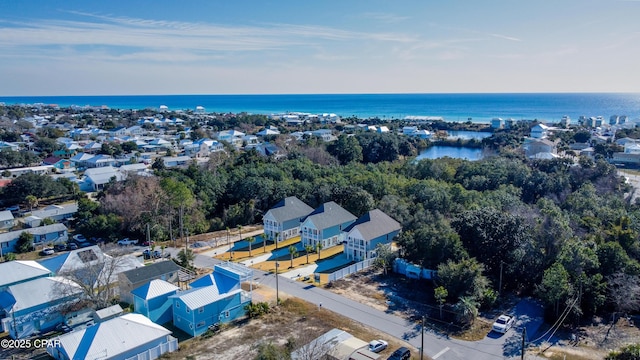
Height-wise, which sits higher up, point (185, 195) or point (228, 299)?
point (185, 195)

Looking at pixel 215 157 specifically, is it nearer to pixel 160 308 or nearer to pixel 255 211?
pixel 255 211

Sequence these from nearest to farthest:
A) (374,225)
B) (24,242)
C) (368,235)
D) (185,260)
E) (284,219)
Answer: (185,260), (368,235), (374,225), (24,242), (284,219)

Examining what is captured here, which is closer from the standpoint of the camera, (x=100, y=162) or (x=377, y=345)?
(x=377, y=345)

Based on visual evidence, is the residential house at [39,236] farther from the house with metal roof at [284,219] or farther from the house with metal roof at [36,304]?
the house with metal roof at [284,219]

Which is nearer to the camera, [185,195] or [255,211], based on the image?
[185,195]

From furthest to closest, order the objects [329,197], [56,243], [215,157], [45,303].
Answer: [215,157] → [329,197] → [56,243] → [45,303]

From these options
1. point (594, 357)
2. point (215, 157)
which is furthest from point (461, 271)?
point (215, 157)

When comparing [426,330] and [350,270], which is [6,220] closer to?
[350,270]

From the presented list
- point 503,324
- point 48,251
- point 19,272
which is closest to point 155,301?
point 19,272
